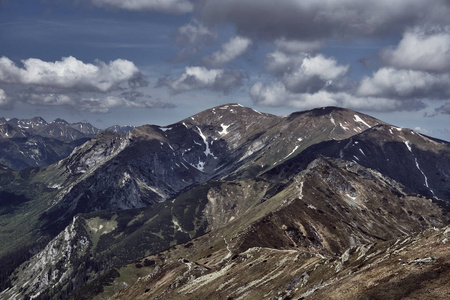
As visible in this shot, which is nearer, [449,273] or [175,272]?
[449,273]

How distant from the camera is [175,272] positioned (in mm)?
158000

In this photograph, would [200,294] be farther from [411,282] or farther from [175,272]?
[411,282]

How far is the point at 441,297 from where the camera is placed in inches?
2304

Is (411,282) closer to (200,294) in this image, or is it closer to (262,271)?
(262,271)

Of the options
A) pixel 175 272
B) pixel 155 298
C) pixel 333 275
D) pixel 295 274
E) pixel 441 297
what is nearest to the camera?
pixel 441 297

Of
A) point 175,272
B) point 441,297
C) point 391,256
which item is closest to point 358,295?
point 441,297

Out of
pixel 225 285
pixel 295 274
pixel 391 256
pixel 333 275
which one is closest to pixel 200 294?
pixel 225 285

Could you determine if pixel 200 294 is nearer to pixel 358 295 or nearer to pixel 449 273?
pixel 358 295

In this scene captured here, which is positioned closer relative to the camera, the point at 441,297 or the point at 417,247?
the point at 441,297

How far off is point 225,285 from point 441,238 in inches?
2598

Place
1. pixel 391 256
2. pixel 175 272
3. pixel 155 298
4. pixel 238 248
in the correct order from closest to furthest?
1. pixel 391 256
2. pixel 155 298
3. pixel 175 272
4. pixel 238 248

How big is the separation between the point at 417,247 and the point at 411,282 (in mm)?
23158

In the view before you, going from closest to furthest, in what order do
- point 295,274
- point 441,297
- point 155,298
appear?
point 441,297
point 295,274
point 155,298

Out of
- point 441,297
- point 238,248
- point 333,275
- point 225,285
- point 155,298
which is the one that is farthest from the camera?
point 238,248
